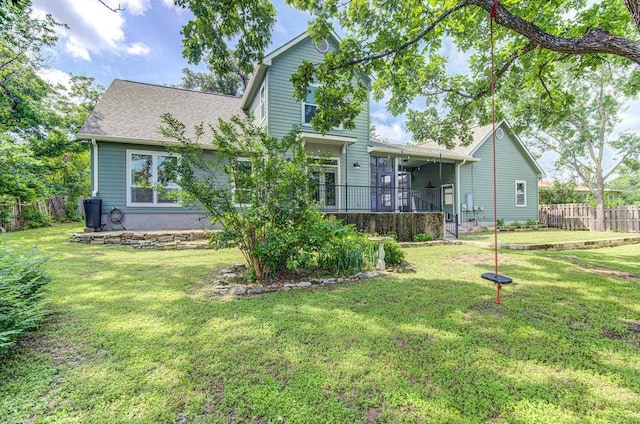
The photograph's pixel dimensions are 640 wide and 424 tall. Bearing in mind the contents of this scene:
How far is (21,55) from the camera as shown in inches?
489

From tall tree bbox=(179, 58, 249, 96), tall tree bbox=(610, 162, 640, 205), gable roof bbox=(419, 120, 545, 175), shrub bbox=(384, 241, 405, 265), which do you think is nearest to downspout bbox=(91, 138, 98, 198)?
shrub bbox=(384, 241, 405, 265)

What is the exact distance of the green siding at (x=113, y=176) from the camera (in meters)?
9.27

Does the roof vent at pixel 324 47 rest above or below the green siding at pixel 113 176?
above

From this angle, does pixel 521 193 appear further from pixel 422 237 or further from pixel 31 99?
pixel 31 99

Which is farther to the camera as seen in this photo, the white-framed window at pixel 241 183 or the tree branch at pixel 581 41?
the white-framed window at pixel 241 183

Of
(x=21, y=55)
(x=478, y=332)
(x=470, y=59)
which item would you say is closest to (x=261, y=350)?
(x=478, y=332)

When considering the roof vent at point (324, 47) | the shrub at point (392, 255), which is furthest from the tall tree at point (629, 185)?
the shrub at point (392, 255)

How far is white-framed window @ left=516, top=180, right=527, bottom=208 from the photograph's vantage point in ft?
51.0

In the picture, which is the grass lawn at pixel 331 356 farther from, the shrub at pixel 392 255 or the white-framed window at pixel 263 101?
the white-framed window at pixel 263 101

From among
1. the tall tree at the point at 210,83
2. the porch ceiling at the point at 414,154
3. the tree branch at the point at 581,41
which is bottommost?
the tree branch at the point at 581,41

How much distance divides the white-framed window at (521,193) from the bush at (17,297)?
63.6 feet

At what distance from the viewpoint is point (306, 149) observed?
10.8 meters

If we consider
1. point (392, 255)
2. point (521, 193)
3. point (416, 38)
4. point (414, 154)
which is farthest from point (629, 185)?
point (392, 255)

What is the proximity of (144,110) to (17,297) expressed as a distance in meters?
10.8
